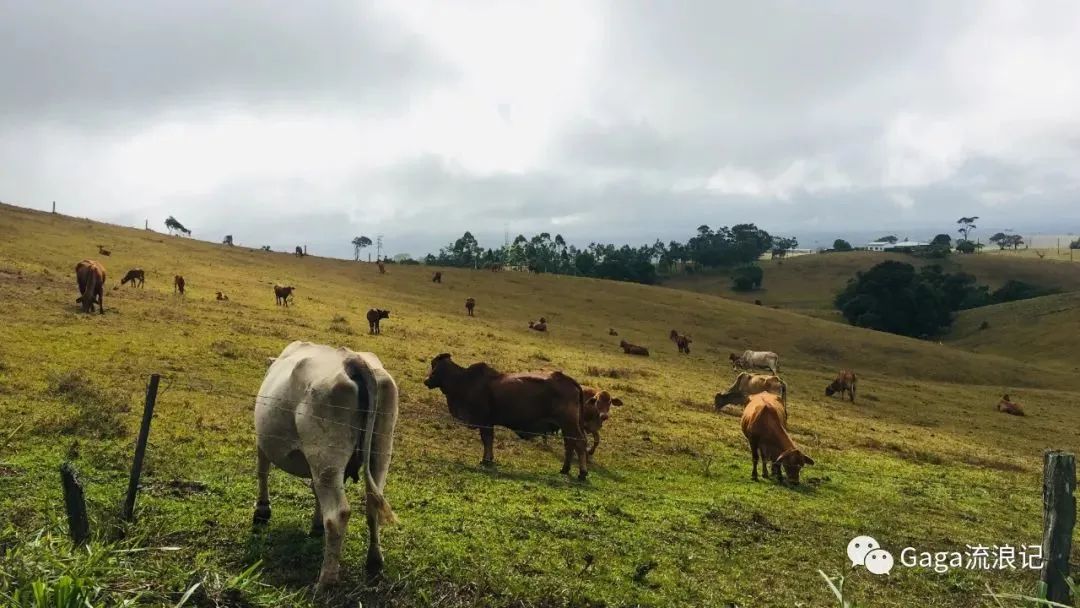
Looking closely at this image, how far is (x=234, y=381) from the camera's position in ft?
55.2

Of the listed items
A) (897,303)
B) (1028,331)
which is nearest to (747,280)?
(897,303)

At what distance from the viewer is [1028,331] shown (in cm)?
6844

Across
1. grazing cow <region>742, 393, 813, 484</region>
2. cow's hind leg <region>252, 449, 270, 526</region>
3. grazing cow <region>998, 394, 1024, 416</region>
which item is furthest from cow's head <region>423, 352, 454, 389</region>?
grazing cow <region>998, 394, 1024, 416</region>

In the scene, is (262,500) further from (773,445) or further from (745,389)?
(745,389)

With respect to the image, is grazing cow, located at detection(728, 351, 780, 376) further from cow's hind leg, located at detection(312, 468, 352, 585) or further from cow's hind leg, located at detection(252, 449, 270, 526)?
cow's hind leg, located at detection(312, 468, 352, 585)

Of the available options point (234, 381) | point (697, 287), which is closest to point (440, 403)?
point (234, 381)

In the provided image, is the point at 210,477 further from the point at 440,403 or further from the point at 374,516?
the point at 440,403

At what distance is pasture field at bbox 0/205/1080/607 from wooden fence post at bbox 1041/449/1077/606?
2.55m

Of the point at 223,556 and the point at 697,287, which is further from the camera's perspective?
the point at 697,287

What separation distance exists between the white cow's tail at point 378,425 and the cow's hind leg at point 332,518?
0.31 m

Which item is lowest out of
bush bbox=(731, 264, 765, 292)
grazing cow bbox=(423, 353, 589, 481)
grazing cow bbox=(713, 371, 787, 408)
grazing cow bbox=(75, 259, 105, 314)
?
grazing cow bbox=(713, 371, 787, 408)

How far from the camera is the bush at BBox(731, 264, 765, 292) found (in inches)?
4382

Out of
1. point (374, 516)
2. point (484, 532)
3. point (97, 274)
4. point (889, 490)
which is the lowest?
point (889, 490)

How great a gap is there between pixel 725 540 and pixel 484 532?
3.49 m
